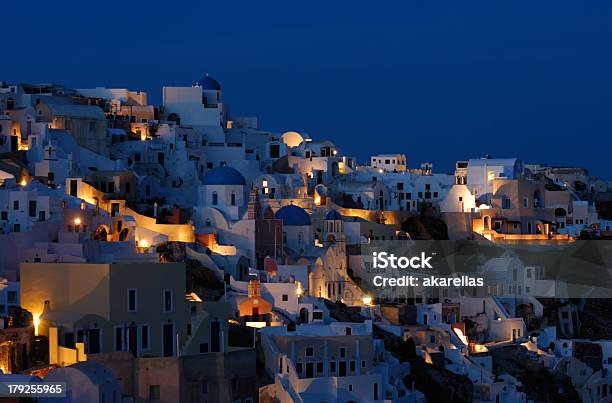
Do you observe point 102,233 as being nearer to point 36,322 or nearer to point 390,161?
point 36,322

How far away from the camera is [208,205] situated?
60281 mm

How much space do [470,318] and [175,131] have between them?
1389 centimetres

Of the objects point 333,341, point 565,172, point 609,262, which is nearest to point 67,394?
point 333,341

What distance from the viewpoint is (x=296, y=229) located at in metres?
59.6

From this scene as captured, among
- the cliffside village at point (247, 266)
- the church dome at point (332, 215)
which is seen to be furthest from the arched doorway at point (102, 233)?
the church dome at point (332, 215)

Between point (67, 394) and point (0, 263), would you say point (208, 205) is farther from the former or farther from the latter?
point (67, 394)

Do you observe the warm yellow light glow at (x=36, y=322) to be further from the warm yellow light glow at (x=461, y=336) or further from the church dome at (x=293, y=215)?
the warm yellow light glow at (x=461, y=336)

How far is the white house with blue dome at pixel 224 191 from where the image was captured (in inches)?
2368

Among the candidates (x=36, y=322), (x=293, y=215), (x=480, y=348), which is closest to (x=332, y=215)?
(x=293, y=215)

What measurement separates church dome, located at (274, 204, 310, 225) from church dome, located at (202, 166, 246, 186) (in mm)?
1875

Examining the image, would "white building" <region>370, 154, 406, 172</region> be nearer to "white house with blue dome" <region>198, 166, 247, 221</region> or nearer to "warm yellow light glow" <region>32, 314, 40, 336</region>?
"white house with blue dome" <region>198, 166, 247, 221</region>

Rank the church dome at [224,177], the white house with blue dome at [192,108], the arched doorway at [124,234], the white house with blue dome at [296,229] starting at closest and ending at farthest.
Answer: the arched doorway at [124,234]
the white house with blue dome at [296,229]
the church dome at [224,177]
the white house with blue dome at [192,108]

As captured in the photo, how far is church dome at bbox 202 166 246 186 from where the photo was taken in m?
60.6

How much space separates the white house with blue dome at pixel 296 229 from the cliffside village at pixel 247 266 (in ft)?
0.23
